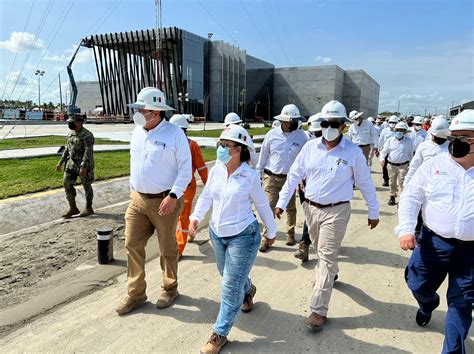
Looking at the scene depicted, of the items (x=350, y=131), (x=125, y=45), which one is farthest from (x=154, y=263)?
(x=125, y=45)

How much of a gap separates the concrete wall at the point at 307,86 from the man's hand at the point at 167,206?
237 feet

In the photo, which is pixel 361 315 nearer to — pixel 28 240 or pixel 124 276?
pixel 124 276

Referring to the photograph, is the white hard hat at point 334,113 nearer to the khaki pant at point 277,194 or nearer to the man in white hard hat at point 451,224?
the man in white hard hat at point 451,224

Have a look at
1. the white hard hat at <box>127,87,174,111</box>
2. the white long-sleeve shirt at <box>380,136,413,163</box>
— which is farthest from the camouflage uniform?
the white long-sleeve shirt at <box>380,136,413,163</box>

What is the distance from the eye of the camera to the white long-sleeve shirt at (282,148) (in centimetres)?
578

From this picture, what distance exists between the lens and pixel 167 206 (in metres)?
3.62

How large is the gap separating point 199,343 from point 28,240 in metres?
4.01

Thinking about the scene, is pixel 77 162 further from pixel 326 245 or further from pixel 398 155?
pixel 398 155

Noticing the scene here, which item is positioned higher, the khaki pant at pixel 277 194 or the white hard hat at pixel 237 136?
the white hard hat at pixel 237 136

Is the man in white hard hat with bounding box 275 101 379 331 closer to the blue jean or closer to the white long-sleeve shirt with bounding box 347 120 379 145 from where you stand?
the blue jean

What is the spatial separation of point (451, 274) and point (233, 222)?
5.83ft

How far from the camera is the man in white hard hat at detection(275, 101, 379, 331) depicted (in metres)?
3.66

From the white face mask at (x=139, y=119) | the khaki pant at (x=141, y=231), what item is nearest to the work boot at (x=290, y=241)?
the khaki pant at (x=141, y=231)

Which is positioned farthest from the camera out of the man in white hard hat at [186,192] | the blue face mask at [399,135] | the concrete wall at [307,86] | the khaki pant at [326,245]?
the concrete wall at [307,86]
